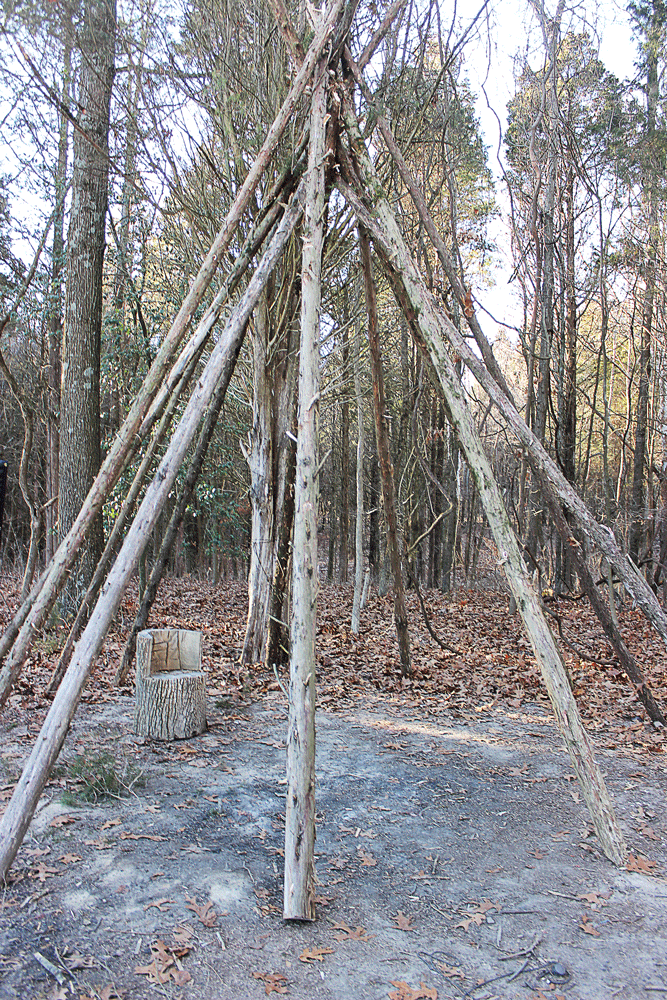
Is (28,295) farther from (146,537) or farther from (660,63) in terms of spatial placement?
(660,63)

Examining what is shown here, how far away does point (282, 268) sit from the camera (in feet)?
26.1

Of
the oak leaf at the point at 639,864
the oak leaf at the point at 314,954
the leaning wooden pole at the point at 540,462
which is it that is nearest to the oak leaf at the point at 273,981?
the oak leaf at the point at 314,954

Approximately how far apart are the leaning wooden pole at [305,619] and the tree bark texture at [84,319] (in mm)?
5457

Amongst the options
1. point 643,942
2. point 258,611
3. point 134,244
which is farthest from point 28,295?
point 643,942

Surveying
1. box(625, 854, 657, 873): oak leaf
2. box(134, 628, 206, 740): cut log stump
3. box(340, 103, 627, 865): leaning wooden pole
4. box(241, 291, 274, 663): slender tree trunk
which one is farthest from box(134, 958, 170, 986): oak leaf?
Result: box(241, 291, 274, 663): slender tree trunk

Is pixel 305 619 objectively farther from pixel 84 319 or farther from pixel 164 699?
pixel 84 319

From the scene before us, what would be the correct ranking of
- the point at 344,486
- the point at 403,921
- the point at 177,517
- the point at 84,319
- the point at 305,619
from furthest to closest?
A: 1. the point at 344,486
2. the point at 84,319
3. the point at 177,517
4. the point at 305,619
5. the point at 403,921

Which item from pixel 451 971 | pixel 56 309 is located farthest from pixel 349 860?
pixel 56 309

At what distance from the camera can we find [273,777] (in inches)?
189

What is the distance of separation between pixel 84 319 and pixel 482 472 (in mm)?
6571

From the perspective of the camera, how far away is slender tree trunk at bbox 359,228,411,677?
5.32 metres

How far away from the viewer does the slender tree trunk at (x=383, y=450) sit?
→ 5315 mm

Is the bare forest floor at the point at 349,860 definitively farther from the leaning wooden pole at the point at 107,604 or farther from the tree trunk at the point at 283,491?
the tree trunk at the point at 283,491

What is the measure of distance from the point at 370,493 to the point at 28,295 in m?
10.0
